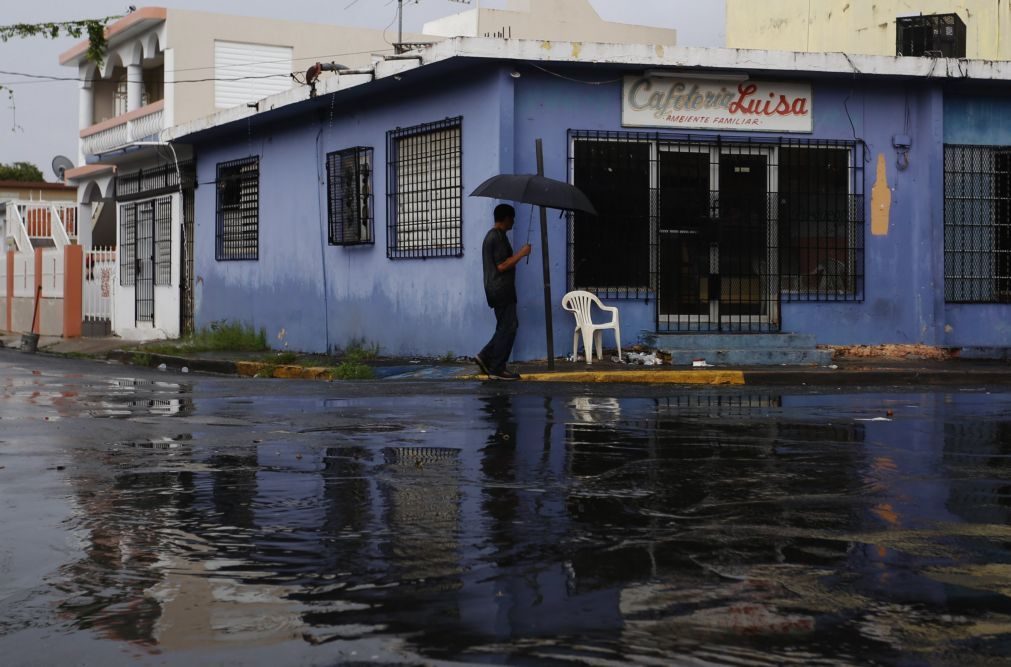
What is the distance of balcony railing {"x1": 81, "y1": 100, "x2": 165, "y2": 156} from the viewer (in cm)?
2734

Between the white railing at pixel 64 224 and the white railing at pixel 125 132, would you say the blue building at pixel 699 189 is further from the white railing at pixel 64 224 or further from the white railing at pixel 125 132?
the white railing at pixel 64 224

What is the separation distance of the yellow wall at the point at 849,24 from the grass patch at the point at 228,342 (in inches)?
389

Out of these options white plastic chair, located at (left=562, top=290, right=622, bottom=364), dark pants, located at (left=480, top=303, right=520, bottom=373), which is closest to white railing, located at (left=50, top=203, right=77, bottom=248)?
white plastic chair, located at (left=562, top=290, right=622, bottom=364)

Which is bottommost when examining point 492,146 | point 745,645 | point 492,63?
point 745,645

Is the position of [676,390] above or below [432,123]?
below

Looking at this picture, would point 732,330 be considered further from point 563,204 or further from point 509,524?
point 509,524

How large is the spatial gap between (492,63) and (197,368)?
6.32 metres

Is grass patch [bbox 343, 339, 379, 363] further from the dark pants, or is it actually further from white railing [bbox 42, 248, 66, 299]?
white railing [bbox 42, 248, 66, 299]

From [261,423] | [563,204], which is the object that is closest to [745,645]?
[261,423]

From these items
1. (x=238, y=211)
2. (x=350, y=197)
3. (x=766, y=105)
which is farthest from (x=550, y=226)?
(x=238, y=211)

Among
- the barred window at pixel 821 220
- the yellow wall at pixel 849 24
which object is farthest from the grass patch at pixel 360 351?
the yellow wall at pixel 849 24

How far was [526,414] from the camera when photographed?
32.7 feet

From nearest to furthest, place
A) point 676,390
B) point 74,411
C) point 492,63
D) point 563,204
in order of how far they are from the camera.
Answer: point 74,411, point 676,390, point 563,204, point 492,63

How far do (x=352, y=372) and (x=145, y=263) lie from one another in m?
12.1
